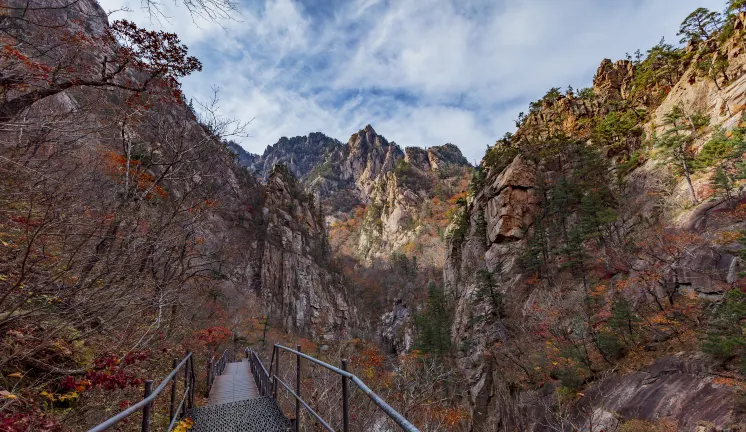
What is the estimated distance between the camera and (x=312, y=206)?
65750 mm

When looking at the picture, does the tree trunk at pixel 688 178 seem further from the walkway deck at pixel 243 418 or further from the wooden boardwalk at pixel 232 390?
the wooden boardwalk at pixel 232 390

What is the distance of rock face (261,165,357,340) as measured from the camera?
47625mm

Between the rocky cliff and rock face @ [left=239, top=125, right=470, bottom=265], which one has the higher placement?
rock face @ [left=239, top=125, right=470, bottom=265]

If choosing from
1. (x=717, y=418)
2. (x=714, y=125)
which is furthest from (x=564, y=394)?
(x=714, y=125)

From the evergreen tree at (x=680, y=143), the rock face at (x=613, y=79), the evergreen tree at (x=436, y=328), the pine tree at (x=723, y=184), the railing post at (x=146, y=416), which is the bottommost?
the evergreen tree at (x=436, y=328)

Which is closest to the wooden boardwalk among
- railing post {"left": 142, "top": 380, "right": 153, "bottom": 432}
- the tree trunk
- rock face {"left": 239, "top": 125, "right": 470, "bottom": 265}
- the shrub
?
railing post {"left": 142, "top": 380, "right": 153, "bottom": 432}

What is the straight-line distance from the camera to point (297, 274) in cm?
5109

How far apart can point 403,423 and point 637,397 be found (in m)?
13.5

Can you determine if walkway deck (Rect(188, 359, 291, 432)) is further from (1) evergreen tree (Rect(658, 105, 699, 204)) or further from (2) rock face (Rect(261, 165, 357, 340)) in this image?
(2) rock face (Rect(261, 165, 357, 340))

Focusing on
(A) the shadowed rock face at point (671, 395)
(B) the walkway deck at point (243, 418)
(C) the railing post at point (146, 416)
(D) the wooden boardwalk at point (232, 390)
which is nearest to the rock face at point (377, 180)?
(A) the shadowed rock face at point (671, 395)

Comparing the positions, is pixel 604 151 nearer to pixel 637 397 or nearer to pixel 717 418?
pixel 637 397

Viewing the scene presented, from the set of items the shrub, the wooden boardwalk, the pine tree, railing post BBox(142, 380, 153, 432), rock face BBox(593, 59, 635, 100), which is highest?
rock face BBox(593, 59, 635, 100)

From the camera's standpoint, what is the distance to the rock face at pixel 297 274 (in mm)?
47625

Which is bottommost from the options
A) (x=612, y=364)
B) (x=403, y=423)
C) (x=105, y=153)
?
(x=612, y=364)
